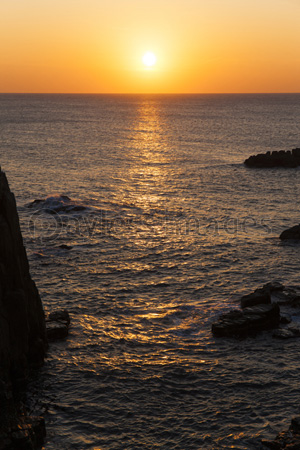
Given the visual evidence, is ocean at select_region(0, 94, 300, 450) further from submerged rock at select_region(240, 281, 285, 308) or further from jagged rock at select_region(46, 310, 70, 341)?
submerged rock at select_region(240, 281, 285, 308)

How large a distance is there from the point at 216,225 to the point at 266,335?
122 ft

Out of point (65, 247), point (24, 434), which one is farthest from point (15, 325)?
point (65, 247)

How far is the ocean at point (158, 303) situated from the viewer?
3528 cm

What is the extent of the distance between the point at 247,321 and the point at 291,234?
3054 centimetres

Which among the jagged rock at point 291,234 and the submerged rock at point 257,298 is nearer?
the submerged rock at point 257,298

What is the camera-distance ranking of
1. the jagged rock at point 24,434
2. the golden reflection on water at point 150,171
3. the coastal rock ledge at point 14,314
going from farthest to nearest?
the golden reflection on water at point 150,171, the coastal rock ledge at point 14,314, the jagged rock at point 24,434

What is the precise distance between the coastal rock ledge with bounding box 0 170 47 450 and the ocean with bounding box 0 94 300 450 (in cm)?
200

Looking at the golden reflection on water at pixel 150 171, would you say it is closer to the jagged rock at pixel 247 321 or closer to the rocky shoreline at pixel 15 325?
the jagged rock at pixel 247 321

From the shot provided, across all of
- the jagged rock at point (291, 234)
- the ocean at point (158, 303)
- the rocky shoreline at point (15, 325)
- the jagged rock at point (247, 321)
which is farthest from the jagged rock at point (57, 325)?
the jagged rock at point (291, 234)

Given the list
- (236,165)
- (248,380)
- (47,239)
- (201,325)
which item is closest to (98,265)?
(47,239)

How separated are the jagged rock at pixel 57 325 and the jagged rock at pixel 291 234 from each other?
1547 inches

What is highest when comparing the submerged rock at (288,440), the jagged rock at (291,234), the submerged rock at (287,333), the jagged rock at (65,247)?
the jagged rock at (291,234)

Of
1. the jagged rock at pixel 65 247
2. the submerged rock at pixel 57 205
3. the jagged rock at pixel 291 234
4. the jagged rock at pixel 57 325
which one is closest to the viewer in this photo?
the jagged rock at pixel 57 325

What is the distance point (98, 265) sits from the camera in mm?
64438
